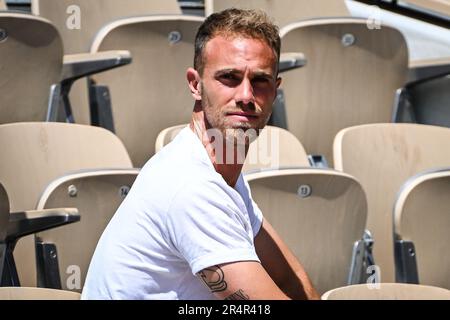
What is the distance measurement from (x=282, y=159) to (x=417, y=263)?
0.95 ft

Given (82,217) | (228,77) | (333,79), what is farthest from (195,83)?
(333,79)

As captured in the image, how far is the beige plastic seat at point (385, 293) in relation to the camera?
56.5 inches

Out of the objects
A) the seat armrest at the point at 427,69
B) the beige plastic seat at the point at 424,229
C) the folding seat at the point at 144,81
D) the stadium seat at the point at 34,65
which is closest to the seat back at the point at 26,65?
the stadium seat at the point at 34,65

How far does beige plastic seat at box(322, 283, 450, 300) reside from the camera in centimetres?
143

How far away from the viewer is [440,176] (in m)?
1.85

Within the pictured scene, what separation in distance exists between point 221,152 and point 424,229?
79 centimetres

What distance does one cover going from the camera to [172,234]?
3.51 ft

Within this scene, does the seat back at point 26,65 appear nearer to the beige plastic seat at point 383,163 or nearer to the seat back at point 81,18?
the seat back at point 81,18

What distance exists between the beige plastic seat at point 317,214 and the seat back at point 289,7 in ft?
2.36

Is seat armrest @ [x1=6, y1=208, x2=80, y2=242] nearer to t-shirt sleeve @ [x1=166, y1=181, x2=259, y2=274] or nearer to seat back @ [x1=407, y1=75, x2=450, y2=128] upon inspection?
t-shirt sleeve @ [x1=166, y1=181, x2=259, y2=274]

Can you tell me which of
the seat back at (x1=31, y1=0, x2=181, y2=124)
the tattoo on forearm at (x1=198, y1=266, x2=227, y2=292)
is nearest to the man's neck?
the tattoo on forearm at (x1=198, y1=266, x2=227, y2=292)
